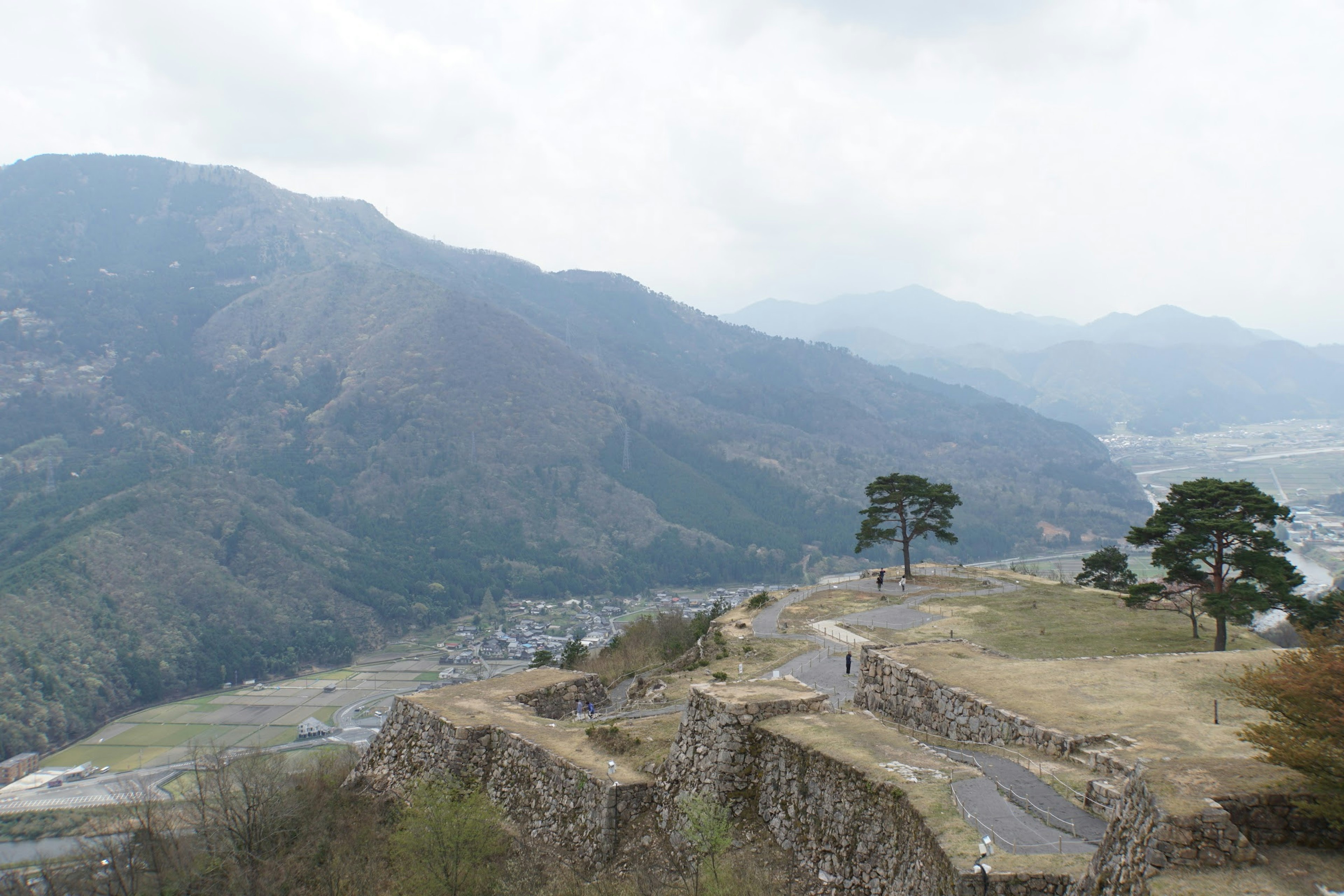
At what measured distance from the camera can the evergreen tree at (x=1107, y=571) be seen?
152 ft

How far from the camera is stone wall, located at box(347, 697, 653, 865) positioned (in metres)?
17.2

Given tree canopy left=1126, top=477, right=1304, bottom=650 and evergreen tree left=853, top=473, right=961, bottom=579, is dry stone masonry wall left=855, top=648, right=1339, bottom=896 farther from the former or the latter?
evergreen tree left=853, top=473, right=961, bottom=579

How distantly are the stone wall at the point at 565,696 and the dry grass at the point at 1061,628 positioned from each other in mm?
11646

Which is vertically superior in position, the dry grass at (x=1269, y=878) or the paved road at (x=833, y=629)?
the dry grass at (x=1269, y=878)

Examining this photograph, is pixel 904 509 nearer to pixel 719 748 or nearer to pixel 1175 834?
pixel 719 748

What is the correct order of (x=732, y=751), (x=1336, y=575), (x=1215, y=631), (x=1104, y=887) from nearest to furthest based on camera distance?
(x=1104, y=887), (x=732, y=751), (x=1215, y=631), (x=1336, y=575)

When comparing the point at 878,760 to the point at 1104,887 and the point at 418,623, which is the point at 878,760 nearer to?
the point at 1104,887

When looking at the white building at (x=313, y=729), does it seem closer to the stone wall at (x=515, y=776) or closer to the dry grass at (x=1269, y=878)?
the stone wall at (x=515, y=776)

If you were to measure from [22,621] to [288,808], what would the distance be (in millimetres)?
108181

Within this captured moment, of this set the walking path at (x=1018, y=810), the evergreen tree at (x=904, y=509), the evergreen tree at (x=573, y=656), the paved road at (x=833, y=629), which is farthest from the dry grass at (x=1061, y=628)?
the evergreen tree at (x=573, y=656)

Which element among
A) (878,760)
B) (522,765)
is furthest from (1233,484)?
Result: (522,765)

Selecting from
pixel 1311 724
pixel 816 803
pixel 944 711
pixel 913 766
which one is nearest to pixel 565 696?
pixel 944 711

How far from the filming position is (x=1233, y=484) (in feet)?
88.5

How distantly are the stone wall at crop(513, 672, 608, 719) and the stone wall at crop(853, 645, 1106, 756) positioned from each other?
1018 cm
